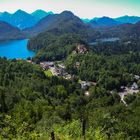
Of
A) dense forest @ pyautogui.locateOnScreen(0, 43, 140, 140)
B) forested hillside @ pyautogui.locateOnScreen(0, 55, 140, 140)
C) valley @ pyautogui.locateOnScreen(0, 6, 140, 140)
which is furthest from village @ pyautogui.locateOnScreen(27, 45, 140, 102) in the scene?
forested hillside @ pyautogui.locateOnScreen(0, 55, 140, 140)

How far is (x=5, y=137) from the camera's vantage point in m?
19.1

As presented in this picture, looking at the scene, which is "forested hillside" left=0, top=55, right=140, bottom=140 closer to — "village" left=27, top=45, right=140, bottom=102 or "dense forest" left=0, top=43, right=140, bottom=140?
"dense forest" left=0, top=43, right=140, bottom=140

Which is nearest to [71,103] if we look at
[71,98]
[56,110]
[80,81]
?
[71,98]

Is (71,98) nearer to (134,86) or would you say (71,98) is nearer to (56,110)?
(56,110)

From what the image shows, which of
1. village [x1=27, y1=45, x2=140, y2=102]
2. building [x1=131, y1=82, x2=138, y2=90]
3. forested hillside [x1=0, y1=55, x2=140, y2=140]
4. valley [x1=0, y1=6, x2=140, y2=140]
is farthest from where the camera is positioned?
building [x1=131, y1=82, x2=138, y2=90]

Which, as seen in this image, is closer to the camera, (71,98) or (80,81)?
(71,98)

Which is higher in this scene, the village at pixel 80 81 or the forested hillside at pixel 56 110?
the forested hillside at pixel 56 110

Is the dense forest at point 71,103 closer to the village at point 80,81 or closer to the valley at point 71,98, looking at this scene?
the valley at point 71,98

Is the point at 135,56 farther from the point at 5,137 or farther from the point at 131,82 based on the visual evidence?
the point at 5,137

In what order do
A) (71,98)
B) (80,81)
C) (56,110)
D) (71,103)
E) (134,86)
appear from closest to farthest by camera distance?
1. (56,110)
2. (71,103)
3. (71,98)
4. (134,86)
5. (80,81)

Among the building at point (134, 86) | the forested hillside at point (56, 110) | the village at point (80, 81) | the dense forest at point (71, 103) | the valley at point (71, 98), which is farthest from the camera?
the building at point (134, 86)

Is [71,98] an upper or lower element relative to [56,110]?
lower

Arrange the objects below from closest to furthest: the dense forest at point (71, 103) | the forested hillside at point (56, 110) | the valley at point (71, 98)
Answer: the forested hillside at point (56, 110) < the dense forest at point (71, 103) < the valley at point (71, 98)

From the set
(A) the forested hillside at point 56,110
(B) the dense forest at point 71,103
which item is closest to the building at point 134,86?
(B) the dense forest at point 71,103
